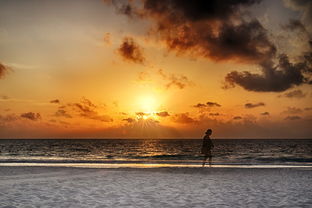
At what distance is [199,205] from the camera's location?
34.2 ft

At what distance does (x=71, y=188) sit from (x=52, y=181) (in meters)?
2.71

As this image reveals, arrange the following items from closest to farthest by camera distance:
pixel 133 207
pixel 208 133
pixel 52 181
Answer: pixel 133 207 < pixel 52 181 < pixel 208 133

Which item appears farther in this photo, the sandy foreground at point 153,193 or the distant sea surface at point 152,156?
the distant sea surface at point 152,156

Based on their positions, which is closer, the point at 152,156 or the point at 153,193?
the point at 153,193

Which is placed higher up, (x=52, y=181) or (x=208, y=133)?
(x=208, y=133)

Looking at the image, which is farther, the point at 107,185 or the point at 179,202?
the point at 107,185

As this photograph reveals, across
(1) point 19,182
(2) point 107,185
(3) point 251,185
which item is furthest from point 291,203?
(1) point 19,182

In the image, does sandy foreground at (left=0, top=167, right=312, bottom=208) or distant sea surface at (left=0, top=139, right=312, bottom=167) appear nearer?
sandy foreground at (left=0, top=167, right=312, bottom=208)

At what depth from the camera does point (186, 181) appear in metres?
16.4

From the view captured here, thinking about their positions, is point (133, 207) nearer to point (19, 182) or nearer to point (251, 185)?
point (251, 185)

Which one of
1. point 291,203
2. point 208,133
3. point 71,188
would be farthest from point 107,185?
point 208,133

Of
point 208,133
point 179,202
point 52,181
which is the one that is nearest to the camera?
point 179,202

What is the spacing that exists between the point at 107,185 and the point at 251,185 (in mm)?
6226

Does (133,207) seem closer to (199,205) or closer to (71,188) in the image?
(199,205)
